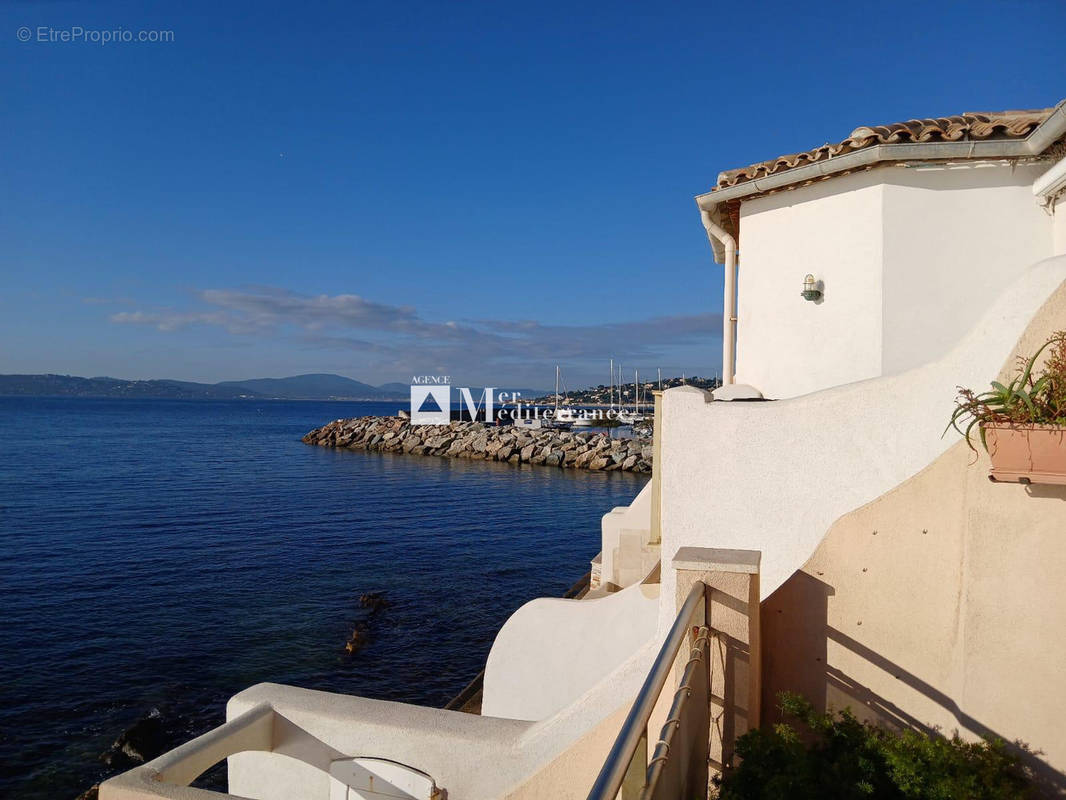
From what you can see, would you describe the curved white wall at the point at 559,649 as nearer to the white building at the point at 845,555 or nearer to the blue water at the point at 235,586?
the white building at the point at 845,555

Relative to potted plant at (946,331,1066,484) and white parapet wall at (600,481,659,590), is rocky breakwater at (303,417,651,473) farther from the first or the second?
potted plant at (946,331,1066,484)

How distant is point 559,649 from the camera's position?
7199 mm

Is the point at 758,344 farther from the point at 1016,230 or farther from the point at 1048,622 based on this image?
the point at 1048,622

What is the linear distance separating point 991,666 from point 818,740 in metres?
0.84

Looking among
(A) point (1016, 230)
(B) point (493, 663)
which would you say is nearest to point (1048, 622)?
(A) point (1016, 230)

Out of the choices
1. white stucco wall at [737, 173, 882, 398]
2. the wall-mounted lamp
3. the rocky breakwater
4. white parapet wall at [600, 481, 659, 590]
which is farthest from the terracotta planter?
the rocky breakwater

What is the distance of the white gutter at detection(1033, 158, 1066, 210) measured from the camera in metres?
5.48

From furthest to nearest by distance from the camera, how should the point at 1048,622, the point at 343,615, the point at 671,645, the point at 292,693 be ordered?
the point at 343,615, the point at 292,693, the point at 1048,622, the point at 671,645

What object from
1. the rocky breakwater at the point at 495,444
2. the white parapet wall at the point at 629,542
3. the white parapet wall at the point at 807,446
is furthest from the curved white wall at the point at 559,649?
the rocky breakwater at the point at 495,444

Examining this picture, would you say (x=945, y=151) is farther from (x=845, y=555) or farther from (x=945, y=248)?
(x=845, y=555)

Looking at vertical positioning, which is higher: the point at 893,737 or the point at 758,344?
the point at 758,344

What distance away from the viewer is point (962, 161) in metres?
6.00

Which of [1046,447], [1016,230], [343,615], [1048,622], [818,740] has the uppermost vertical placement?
[1016,230]

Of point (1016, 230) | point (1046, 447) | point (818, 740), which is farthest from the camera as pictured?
point (1016, 230)
